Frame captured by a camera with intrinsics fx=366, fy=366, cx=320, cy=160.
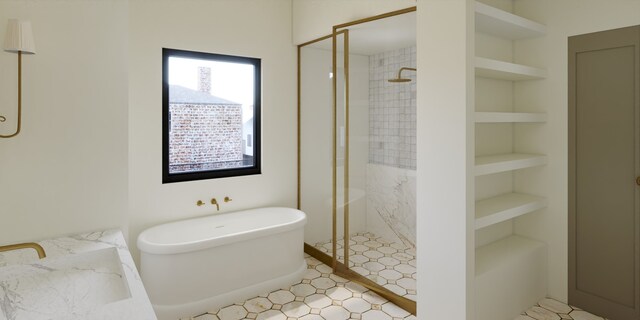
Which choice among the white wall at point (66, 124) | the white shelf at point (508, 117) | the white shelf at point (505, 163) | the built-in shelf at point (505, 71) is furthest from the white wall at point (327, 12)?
the white wall at point (66, 124)

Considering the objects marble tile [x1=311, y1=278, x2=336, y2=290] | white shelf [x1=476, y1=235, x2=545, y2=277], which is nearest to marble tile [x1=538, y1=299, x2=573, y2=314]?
white shelf [x1=476, y1=235, x2=545, y2=277]

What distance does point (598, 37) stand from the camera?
7.93 feet

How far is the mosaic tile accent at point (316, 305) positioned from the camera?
8.51 ft

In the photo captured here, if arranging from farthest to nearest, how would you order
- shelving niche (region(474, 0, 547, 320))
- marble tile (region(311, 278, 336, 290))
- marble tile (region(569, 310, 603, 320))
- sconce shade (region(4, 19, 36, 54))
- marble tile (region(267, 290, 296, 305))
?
1. marble tile (region(311, 278, 336, 290))
2. marble tile (region(267, 290, 296, 305))
3. marble tile (region(569, 310, 603, 320))
4. shelving niche (region(474, 0, 547, 320))
5. sconce shade (region(4, 19, 36, 54))

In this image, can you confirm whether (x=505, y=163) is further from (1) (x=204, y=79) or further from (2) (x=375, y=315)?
(1) (x=204, y=79)

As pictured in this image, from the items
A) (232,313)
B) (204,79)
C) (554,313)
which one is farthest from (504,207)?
(204,79)

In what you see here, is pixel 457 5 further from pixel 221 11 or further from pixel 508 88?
pixel 221 11

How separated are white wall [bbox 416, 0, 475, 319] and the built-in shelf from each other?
20 cm

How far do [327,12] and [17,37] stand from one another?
2272 millimetres

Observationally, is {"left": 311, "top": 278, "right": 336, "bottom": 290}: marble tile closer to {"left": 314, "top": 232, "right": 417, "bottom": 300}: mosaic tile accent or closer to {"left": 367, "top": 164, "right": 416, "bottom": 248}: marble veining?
{"left": 314, "top": 232, "right": 417, "bottom": 300}: mosaic tile accent

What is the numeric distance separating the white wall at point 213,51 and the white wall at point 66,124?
2.77ft

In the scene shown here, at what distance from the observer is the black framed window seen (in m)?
3.13

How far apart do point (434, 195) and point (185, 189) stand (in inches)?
83.6

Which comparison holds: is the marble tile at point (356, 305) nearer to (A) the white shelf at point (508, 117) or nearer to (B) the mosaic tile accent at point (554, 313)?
(B) the mosaic tile accent at point (554, 313)
